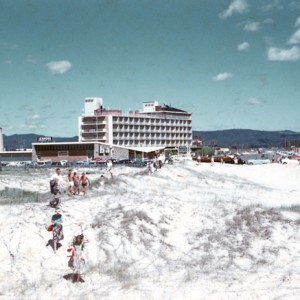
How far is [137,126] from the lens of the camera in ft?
383

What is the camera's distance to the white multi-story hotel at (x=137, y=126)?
110562 mm

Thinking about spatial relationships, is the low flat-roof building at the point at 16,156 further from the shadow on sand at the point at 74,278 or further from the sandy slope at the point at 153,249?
the shadow on sand at the point at 74,278

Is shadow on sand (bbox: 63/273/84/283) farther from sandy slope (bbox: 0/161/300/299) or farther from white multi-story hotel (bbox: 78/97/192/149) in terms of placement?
white multi-story hotel (bbox: 78/97/192/149)

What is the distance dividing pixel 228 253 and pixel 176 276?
290 centimetres

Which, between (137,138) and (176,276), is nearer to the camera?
(176,276)

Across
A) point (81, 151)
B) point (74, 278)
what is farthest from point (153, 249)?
point (81, 151)

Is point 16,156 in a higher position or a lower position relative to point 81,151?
lower

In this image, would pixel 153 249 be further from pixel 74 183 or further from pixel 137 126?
pixel 137 126

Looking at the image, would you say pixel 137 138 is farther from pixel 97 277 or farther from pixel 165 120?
pixel 97 277

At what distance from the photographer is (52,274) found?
1410 centimetres

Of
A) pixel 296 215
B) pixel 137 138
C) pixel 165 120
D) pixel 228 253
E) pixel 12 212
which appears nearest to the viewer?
pixel 228 253

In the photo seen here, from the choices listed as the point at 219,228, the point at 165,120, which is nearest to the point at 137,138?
the point at 165,120

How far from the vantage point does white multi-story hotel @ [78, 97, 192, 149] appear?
111 m

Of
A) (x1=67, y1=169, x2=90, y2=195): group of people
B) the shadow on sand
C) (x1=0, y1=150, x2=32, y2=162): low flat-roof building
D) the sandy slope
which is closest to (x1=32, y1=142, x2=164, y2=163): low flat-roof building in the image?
(x1=0, y1=150, x2=32, y2=162): low flat-roof building
